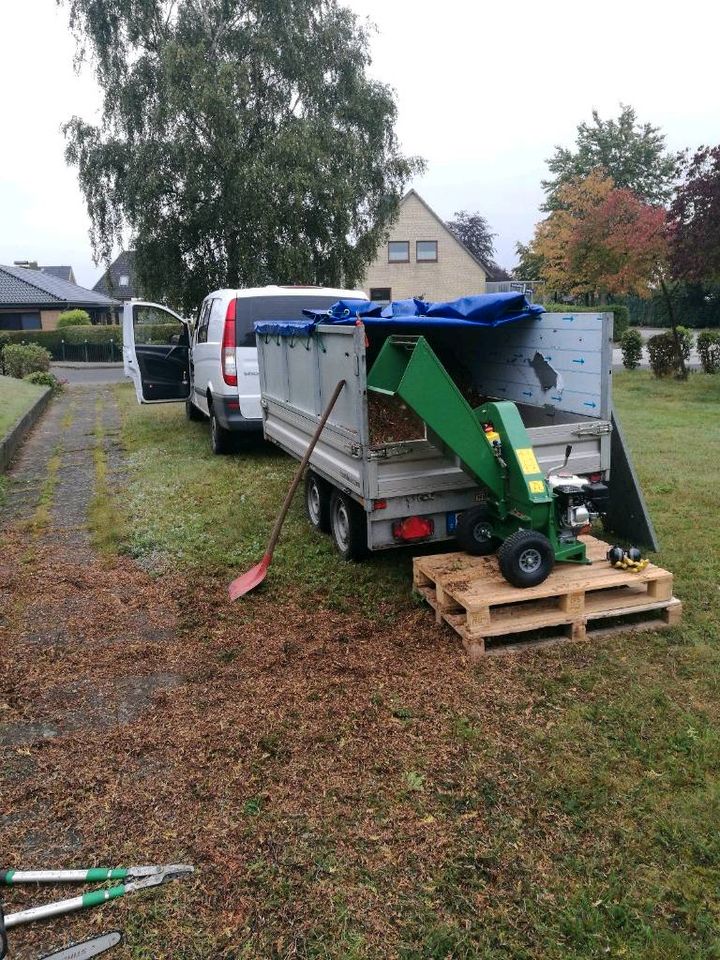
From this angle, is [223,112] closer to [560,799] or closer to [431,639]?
[431,639]

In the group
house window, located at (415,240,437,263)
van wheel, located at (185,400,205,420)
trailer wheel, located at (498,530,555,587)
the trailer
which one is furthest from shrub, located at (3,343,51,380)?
house window, located at (415,240,437,263)

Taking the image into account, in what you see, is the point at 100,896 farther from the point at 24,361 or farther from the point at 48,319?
the point at 48,319

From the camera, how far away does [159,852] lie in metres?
2.77

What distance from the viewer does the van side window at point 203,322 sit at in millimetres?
9893

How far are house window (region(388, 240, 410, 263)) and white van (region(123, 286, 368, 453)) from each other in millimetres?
28958

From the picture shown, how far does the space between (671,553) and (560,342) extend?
5.80ft

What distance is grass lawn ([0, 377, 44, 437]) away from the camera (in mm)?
12621

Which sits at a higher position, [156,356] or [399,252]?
[399,252]

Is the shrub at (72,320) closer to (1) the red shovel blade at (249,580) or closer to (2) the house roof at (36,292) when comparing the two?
(2) the house roof at (36,292)

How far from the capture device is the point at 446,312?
16.6ft

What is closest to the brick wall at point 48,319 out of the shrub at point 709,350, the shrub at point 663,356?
the shrub at point 663,356

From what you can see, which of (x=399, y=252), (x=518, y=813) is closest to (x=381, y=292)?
(x=399, y=252)

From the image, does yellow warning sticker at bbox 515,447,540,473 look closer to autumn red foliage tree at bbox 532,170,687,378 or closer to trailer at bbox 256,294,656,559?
trailer at bbox 256,294,656,559

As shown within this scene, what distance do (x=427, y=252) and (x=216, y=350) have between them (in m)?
32.0
